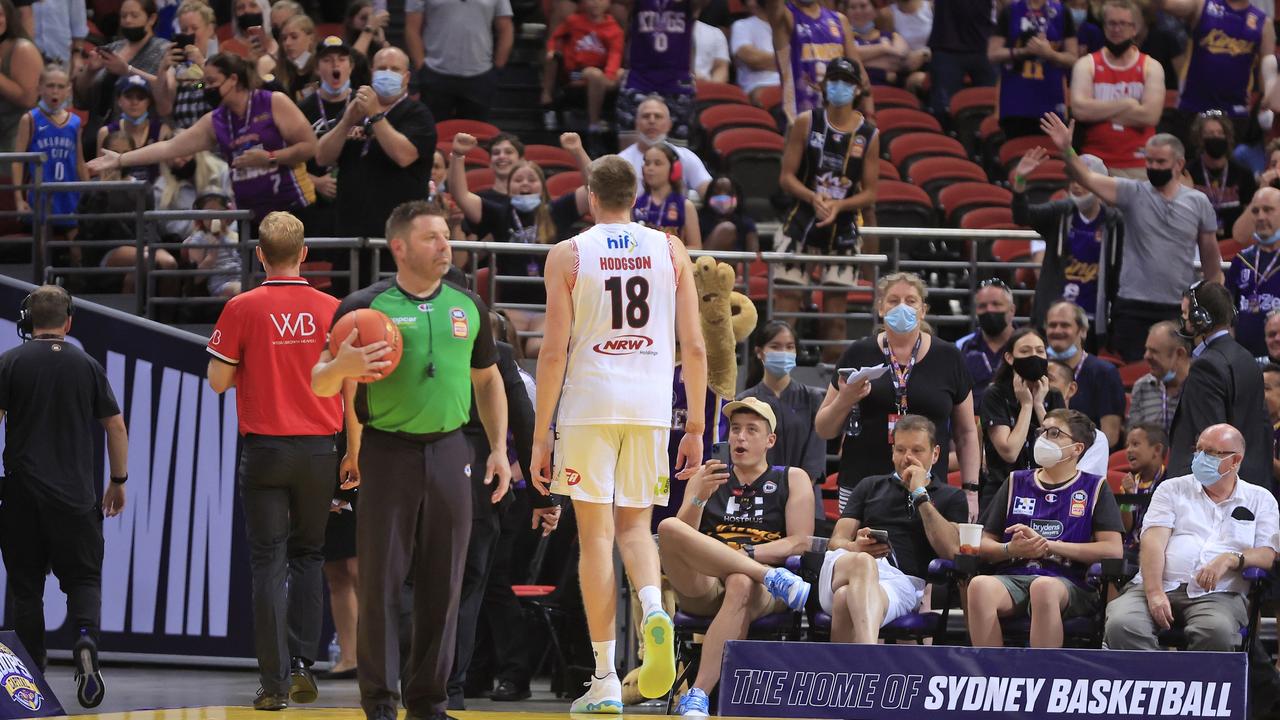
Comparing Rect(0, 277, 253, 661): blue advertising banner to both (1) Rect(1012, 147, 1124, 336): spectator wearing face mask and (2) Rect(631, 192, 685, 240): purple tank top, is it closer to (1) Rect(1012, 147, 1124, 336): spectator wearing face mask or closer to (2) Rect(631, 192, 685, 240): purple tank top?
(2) Rect(631, 192, 685, 240): purple tank top

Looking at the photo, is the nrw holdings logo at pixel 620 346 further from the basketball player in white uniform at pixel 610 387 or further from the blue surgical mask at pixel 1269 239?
the blue surgical mask at pixel 1269 239

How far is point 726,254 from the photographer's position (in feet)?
38.8

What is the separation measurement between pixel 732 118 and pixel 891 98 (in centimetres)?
199

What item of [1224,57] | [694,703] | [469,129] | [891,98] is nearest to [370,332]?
[694,703]

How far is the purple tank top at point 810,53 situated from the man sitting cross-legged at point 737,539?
5.14 metres

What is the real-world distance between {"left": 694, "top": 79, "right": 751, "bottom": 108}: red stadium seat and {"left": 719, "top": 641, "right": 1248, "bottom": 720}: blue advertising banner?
8.02 m

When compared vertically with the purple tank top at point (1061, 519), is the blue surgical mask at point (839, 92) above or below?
above

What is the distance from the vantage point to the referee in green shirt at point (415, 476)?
22.3ft

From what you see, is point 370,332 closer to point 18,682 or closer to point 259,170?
point 18,682

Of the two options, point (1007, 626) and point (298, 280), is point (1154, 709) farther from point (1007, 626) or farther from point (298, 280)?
point (298, 280)

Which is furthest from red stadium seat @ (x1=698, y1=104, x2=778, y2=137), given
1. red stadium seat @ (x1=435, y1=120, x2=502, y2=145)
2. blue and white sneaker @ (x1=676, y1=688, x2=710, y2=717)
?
blue and white sneaker @ (x1=676, y1=688, x2=710, y2=717)

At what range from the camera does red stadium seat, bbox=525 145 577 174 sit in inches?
581

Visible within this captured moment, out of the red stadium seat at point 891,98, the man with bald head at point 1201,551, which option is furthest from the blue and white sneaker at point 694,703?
the red stadium seat at point 891,98

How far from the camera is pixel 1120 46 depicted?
14.1 metres
